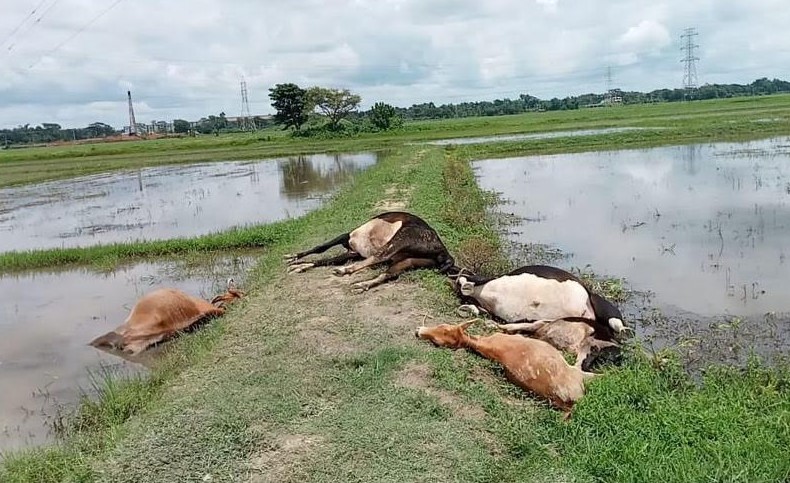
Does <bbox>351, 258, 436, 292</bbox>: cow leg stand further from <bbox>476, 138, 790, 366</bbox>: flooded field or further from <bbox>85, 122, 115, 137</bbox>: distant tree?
<bbox>85, 122, 115, 137</bbox>: distant tree

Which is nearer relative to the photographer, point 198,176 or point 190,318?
point 190,318

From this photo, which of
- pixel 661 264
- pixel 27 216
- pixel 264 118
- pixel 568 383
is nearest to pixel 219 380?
pixel 568 383

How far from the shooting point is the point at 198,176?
2775 centimetres

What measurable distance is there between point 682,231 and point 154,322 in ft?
26.6

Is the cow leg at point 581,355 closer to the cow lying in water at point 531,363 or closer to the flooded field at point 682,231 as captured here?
the cow lying in water at point 531,363

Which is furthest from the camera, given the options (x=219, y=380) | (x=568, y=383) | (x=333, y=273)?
(x=333, y=273)

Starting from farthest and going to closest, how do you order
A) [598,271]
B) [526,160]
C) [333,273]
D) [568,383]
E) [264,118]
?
[264,118] < [526,160] < [598,271] < [333,273] < [568,383]

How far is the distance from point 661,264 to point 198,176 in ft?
73.5

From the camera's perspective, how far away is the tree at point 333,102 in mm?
56531

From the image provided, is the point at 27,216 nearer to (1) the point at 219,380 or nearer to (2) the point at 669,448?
(1) the point at 219,380

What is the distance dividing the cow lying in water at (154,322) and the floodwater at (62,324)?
214 mm

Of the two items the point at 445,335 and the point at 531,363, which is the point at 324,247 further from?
the point at 531,363

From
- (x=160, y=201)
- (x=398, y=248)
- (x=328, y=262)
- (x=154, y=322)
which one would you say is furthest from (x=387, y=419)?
(x=160, y=201)

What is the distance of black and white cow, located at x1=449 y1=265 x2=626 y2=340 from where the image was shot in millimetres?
5656
